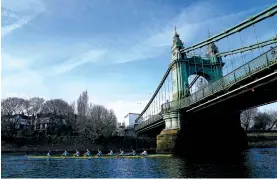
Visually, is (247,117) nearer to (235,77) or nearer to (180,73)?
(180,73)

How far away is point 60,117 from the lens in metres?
81.6

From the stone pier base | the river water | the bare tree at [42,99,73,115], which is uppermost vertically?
the bare tree at [42,99,73,115]

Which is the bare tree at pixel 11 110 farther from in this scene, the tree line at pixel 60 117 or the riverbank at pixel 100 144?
the riverbank at pixel 100 144

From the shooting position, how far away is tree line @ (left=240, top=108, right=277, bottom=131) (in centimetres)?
9238

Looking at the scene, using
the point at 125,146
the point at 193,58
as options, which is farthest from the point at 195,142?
the point at 125,146

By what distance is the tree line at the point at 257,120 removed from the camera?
9238 centimetres

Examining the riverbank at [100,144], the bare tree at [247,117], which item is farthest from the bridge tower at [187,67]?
the bare tree at [247,117]

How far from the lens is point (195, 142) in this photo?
121ft

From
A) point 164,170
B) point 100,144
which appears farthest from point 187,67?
point 100,144

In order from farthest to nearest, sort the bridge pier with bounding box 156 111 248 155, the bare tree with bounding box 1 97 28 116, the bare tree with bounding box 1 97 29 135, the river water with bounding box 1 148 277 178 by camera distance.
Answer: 1. the bare tree with bounding box 1 97 28 116
2. the bare tree with bounding box 1 97 29 135
3. the bridge pier with bounding box 156 111 248 155
4. the river water with bounding box 1 148 277 178

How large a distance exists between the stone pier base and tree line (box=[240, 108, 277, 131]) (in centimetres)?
6328

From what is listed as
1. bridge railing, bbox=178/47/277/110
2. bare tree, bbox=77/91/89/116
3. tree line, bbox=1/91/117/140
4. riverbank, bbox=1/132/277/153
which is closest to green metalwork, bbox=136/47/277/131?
bridge railing, bbox=178/47/277/110

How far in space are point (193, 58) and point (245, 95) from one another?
17.8m

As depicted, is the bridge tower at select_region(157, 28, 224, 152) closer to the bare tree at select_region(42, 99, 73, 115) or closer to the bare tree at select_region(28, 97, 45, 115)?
the bare tree at select_region(42, 99, 73, 115)
